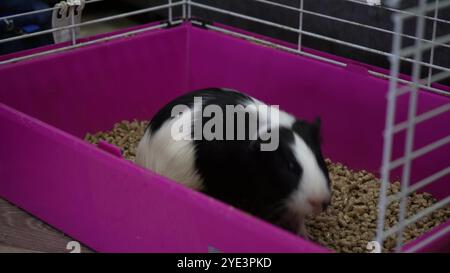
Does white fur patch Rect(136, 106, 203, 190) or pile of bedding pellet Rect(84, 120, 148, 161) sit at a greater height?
white fur patch Rect(136, 106, 203, 190)

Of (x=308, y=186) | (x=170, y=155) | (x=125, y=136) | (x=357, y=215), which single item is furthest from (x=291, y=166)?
(x=125, y=136)

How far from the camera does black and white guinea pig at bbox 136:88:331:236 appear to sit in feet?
5.47

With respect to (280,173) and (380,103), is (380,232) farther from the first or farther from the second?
(380,103)

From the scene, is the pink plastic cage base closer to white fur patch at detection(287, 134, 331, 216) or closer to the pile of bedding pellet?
the pile of bedding pellet

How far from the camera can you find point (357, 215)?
2066mm

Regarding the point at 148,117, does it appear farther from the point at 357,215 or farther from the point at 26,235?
the point at 357,215

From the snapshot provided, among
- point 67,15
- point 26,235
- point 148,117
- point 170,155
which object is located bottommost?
point 26,235

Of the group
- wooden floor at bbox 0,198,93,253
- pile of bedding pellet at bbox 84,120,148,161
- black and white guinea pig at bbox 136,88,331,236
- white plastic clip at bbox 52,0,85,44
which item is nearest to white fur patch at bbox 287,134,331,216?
black and white guinea pig at bbox 136,88,331,236

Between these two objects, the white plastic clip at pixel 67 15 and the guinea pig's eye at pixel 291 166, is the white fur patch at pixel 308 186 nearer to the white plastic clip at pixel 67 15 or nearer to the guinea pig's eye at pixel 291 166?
the guinea pig's eye at pixel 291 166

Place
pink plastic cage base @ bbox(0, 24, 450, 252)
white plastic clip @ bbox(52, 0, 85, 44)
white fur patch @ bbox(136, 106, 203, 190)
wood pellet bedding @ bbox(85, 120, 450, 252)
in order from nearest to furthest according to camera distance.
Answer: pink plastic cage base @ bbox(0, 24, 450, 252) → white fur patch @ bbox(136, 106, 203, 190) → wood pellet bedding @ bbox(85, 120, 450, 252) → white plastic clip @ bbox(52, 0, 85, 44)

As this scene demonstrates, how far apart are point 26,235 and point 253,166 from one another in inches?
27.6

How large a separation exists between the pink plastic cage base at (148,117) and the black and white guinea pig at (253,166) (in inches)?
8.2

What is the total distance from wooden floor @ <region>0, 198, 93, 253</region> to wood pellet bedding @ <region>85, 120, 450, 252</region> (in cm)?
66

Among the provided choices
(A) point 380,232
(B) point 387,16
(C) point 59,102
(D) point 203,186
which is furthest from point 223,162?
(B) point 387,16
